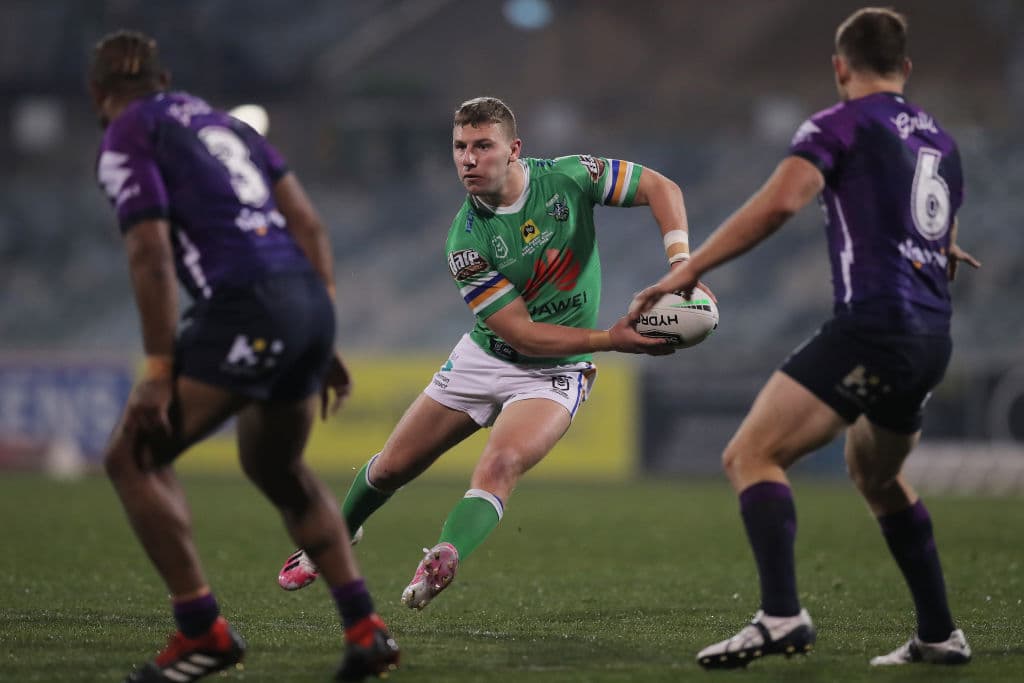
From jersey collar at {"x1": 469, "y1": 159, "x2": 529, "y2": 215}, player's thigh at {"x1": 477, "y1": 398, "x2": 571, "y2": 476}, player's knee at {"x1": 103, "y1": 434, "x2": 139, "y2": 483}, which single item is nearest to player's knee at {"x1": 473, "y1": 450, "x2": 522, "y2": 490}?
player's thigh at {"x1": 477, "y1": 398, "x2": 571, "y2": 476}

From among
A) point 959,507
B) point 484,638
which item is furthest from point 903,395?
point 959,507

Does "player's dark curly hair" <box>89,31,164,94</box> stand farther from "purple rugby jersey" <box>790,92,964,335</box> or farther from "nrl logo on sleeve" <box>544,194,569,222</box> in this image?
"nrl logo on sleeve" <box>544,194,569,222</box>

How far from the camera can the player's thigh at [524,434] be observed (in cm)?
640

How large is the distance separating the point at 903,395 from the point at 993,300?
59.3ft

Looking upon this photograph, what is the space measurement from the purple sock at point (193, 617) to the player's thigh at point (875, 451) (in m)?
2.35

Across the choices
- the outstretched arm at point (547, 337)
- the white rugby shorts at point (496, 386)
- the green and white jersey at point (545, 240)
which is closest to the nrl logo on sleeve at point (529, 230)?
the green and white jersey at point (545, 240)

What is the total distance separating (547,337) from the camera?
20.9ft

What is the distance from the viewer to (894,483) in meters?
5.50

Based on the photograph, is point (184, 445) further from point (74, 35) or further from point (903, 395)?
point (74, 35)

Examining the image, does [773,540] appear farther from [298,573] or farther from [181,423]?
[298,573]

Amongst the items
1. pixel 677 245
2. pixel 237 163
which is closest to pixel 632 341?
pixel 677 245

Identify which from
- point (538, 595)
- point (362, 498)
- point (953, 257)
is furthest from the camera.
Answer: point (538, 595)

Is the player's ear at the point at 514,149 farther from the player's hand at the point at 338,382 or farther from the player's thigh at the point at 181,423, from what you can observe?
the player's thigh at the point at 181,423

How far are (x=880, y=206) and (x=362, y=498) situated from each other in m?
3.09
